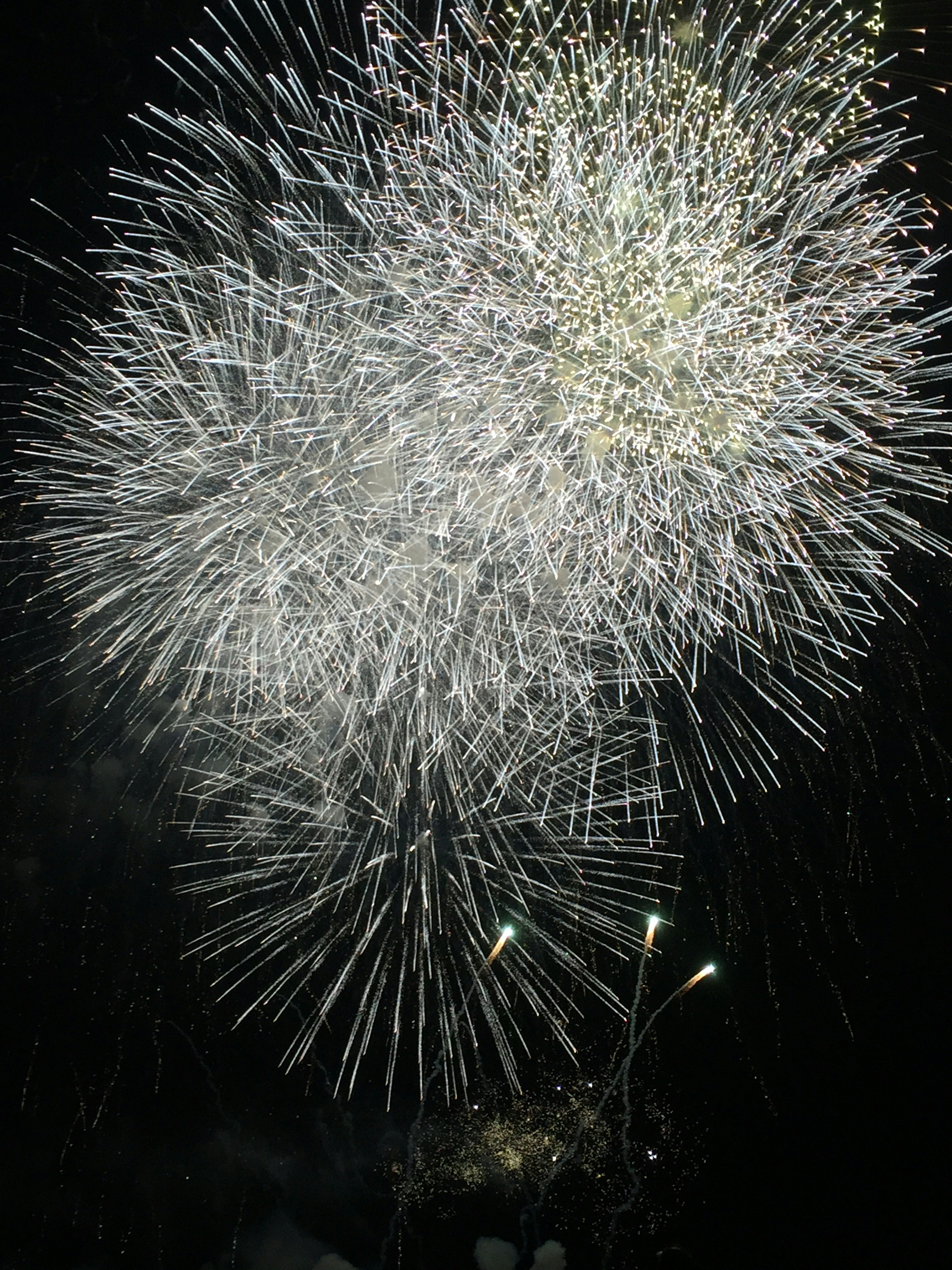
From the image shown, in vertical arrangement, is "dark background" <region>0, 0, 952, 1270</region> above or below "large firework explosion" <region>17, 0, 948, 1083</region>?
below

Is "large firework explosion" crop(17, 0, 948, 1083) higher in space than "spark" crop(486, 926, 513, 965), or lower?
higher

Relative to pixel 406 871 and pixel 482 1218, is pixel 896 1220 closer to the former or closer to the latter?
pixel 482 1218

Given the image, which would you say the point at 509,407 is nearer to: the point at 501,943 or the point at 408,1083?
the point at 501,943

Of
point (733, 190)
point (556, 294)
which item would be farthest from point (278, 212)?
point (733, 190)

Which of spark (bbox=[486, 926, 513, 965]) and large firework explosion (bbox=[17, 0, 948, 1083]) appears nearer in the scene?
large firework explosion (bbox=[17, 0, 948, 1083])

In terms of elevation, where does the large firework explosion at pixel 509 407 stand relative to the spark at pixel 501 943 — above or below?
above

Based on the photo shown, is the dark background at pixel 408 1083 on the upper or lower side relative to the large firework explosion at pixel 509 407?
lower

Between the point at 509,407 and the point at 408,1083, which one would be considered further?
the point at 408,1083

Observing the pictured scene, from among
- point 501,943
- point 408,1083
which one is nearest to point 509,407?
point 501,943

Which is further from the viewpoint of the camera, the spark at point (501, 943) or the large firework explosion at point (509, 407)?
the spark at point (501, 943)

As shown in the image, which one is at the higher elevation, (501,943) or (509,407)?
(509,407)
